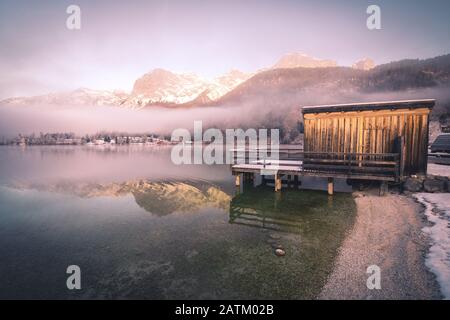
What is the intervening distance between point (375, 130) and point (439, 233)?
29.6 feet

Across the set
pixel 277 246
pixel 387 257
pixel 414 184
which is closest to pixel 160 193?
pixel 277 246

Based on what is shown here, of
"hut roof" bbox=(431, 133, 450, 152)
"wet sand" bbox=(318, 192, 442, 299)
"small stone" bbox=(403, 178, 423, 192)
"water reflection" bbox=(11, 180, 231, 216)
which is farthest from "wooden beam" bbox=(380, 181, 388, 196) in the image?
"hut roof" bbox=(431, 133, 450, 152)

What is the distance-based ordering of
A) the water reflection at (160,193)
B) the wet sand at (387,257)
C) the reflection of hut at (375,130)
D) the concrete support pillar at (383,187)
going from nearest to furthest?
the wet sand at (387,257) → the reflection of hut at (375,130) → the concrete support pillar at (383,187) → the water reflection at (160,193)

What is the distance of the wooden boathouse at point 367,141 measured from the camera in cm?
1532

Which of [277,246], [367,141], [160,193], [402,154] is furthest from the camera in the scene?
[160,193]

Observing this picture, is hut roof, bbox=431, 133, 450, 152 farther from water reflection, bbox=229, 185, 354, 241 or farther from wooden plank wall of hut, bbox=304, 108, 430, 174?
water reflection, bbox=229, 185, 354, 241

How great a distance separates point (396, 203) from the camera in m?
13.9

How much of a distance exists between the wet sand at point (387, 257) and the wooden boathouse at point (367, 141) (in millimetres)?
3627

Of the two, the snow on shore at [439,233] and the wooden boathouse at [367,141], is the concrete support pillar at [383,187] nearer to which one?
the wooden boathouse at [367,141]

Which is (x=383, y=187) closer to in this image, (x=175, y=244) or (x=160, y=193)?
(x=175, y=244)

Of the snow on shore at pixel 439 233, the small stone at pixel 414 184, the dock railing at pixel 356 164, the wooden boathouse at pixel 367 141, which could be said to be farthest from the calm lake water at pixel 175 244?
the small stone at pixel 414 184

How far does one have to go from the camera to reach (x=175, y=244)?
34.5 feet
